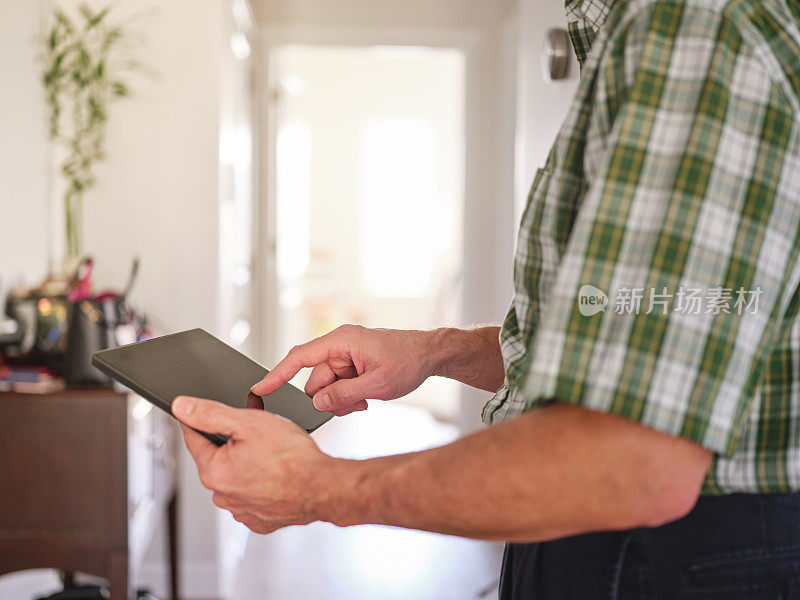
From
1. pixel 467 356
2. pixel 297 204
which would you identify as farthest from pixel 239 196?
pixel 297 204

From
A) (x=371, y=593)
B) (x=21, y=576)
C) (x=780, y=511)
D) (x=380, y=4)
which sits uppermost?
(x=380, y=4)

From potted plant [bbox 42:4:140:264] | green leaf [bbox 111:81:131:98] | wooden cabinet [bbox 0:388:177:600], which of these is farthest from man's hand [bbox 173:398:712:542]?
green leaf [bbox 111:81:131:98]

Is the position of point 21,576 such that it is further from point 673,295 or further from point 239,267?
point 673,295

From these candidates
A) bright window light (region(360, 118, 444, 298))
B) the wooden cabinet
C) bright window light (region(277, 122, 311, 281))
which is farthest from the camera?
bright window light (region(360, 118, 444, 298))

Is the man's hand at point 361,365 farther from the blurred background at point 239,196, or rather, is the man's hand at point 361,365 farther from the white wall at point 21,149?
the white wall at point 21,149

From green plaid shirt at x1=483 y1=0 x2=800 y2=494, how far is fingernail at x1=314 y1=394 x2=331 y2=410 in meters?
0.43

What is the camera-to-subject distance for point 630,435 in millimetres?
490

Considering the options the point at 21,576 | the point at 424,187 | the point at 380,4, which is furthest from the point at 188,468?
the point at 424,187

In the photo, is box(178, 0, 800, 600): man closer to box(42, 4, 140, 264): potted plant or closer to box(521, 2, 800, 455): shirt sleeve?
box(521, 2, 800, 455): shirt sleeve

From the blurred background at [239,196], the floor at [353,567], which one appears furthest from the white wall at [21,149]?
the floor at [353,567]

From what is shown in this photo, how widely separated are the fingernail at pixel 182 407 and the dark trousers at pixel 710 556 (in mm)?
348

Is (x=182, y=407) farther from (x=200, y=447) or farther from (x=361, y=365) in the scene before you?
(x=361, y=365)

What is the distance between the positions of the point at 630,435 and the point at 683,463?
4 cm

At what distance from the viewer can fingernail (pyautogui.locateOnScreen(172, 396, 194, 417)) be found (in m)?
0.65
